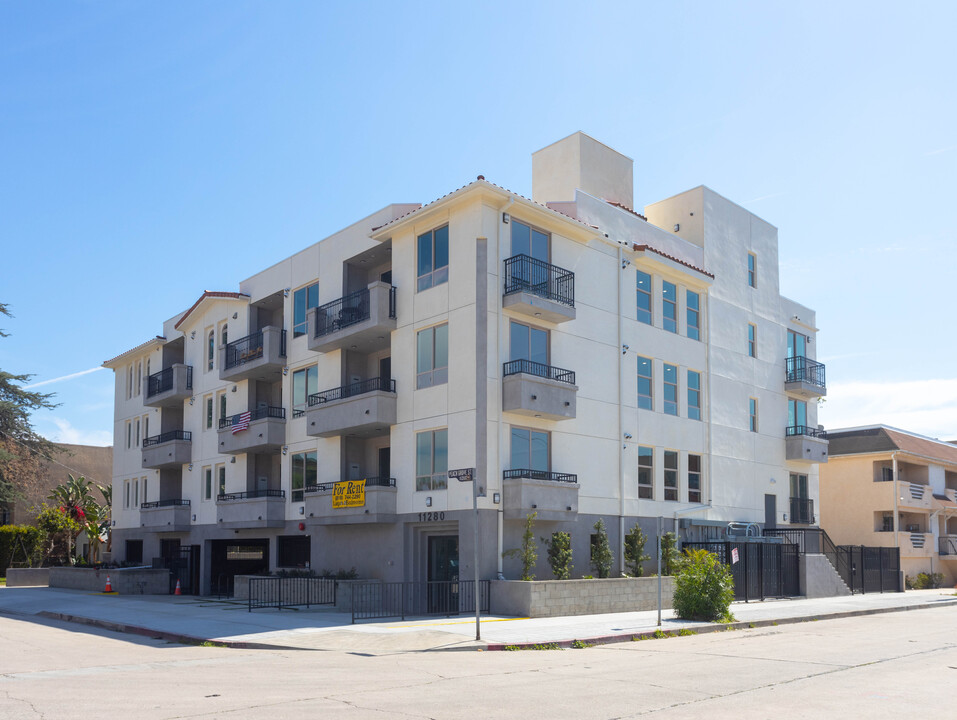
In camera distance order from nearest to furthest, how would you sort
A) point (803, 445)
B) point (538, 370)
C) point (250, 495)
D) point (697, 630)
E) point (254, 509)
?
point (697, 630), point (538, 370), point (254, 509), point (250, 495), point (803, 445)

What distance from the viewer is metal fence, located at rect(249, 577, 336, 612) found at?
91.0 feet

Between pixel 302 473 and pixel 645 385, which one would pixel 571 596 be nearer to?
pixel 645 385

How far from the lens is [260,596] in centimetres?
3020

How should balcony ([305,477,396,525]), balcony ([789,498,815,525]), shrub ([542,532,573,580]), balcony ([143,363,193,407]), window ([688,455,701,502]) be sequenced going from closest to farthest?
shrub ([542,532,573,580]) < balcony ([305,477,396,525]) < window ([688,455,701,502]) < balcony ([789,498,815,525]) < balcony ([143,363,193,407])

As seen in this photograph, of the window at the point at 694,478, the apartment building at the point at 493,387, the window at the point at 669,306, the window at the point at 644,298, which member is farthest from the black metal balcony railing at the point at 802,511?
the window at the point at 644,298

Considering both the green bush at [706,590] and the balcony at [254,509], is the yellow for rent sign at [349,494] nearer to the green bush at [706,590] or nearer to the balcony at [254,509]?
the balcony at [254,509]

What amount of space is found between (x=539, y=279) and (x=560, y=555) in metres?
8.36

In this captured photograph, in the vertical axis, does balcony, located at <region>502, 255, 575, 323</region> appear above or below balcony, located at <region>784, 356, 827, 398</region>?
above

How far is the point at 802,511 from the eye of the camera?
3991cm

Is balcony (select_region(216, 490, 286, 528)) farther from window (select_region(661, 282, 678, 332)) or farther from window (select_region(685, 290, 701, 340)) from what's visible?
window (select_region(685, 290, 701, 340))

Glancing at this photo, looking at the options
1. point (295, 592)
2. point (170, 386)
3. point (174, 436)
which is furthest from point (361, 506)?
point (170, 386)

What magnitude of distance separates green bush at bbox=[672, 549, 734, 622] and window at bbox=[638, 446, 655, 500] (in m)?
7.81

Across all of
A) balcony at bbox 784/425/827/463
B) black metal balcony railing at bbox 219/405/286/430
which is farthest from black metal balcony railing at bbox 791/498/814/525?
black metal balcony railing at bbox 219/405/286/430

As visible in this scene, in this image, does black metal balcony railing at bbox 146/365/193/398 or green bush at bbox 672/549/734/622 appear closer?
green bush at bbox 672/549/734/622
